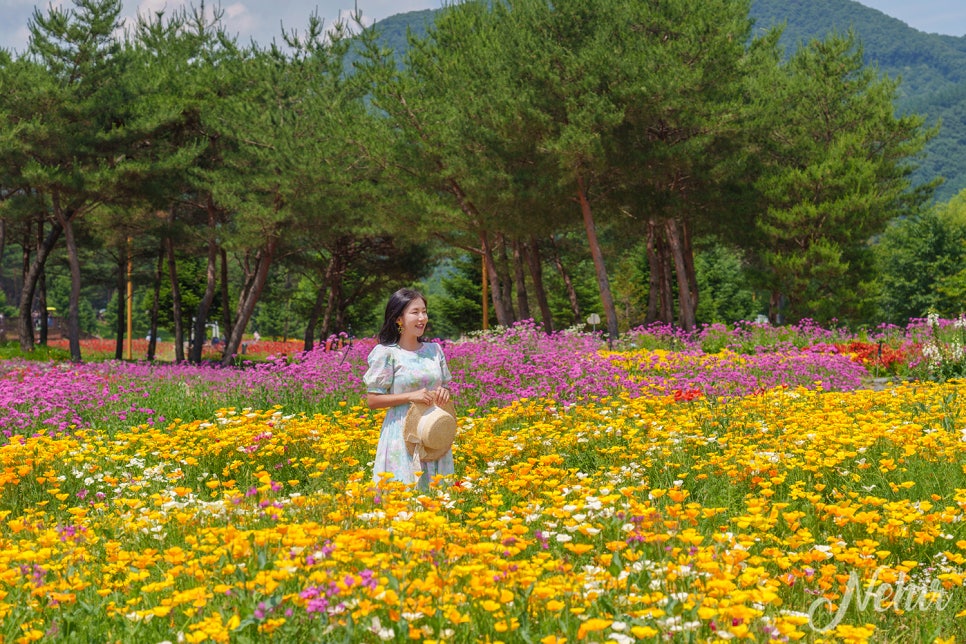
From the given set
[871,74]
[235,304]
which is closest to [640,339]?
[871,74]

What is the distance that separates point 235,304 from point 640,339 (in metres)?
41.8

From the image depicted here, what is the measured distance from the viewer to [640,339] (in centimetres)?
1934

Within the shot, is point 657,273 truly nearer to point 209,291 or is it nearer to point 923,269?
point 209,291

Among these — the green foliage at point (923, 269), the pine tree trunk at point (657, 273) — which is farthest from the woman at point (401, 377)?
the green foliage at point (923, 269)

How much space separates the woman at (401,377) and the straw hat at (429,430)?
0.08 m

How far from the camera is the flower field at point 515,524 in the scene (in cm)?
304

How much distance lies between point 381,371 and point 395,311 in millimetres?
407

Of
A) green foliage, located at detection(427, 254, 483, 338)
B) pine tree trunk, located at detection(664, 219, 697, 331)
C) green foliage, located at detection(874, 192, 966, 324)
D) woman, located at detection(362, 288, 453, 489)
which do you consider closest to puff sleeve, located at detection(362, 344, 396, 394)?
woman, located at detection(362, 288, 453, 489)

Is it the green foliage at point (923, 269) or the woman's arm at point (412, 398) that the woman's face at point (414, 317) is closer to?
the woman's arm at point (412, 398)

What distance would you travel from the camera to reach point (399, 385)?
5715mm

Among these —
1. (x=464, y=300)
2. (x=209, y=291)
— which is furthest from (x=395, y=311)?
(x=464, y=300)

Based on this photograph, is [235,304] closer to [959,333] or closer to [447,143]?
[447,143]

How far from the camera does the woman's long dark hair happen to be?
5738mm

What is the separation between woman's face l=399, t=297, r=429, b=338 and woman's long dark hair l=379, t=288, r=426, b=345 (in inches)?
1.0
